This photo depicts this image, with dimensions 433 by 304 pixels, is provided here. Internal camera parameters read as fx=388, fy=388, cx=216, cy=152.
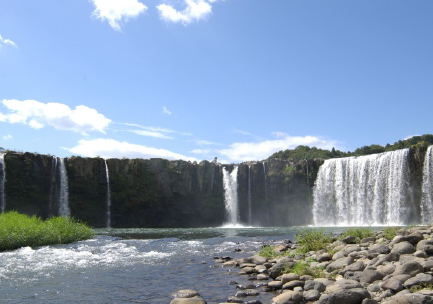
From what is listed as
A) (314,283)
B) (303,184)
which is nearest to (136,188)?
(303,184)

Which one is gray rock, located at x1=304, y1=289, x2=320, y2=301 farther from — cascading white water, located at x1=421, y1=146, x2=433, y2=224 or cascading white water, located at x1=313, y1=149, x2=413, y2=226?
cascading white water, located at x1=421, y1=146, x2=433, y2=224

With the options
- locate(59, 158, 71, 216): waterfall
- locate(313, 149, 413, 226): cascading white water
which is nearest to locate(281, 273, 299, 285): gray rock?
locate(313, 149, 413, 226): cascading white water

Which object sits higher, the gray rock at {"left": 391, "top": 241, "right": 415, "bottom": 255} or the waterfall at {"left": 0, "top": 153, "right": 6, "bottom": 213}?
the waterfall at {"left": 0, "top": 153, "right": 6, "bottom": 213}

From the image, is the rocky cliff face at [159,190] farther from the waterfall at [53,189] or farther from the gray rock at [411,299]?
the gray rock at [411,299]

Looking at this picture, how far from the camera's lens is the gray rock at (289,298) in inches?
344

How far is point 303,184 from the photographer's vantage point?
5216 cm

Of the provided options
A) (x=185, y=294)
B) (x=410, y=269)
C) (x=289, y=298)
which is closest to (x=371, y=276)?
(x=410, y=269)

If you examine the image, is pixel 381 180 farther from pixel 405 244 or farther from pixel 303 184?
pixel 405 244

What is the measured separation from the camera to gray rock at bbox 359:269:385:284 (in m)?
9.42

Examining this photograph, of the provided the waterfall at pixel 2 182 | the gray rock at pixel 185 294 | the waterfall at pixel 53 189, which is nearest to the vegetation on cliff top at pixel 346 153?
the waterfall at pixel 53 189

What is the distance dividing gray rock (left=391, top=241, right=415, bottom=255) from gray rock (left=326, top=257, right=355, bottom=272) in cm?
125

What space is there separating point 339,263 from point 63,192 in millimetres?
39583

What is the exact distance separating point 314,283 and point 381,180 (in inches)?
1433

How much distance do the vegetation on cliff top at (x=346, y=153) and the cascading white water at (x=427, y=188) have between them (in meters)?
37.8
